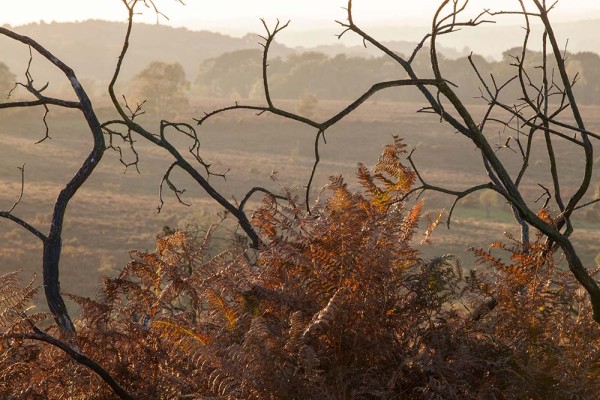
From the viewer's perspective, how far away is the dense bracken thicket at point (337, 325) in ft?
4.90

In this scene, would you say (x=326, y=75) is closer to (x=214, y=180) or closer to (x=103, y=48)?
(x=214, y=180)

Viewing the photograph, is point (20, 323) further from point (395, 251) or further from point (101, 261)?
point (101, 261)

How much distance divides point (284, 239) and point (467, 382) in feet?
1.75

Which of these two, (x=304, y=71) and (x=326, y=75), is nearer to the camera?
(x=326, y=75)

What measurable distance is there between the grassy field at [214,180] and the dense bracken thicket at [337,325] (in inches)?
1189

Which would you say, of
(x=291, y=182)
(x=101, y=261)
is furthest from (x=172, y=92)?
(x=101, y=261)

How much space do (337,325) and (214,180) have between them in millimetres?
60693

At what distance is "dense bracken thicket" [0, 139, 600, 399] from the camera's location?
4.90ft

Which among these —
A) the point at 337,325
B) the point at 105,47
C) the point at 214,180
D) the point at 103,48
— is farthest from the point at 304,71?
the point at 337,325

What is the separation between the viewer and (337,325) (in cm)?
154

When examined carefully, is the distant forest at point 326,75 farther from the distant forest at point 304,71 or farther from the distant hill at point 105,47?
the distant hill at point 105,47

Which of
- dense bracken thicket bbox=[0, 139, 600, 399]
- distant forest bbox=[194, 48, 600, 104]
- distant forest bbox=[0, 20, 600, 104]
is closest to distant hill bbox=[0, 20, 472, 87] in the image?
distant forest bbox=[0, 20, 600, 104]

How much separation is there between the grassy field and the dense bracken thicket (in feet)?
99.1

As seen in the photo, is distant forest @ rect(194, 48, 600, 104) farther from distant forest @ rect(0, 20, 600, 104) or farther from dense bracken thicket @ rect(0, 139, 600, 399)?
dense bracken thicket @ rect(0, 139, 600, 399)
